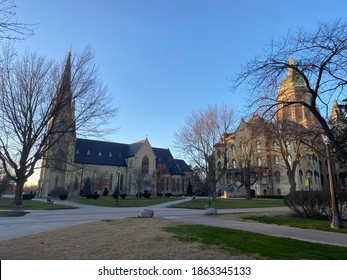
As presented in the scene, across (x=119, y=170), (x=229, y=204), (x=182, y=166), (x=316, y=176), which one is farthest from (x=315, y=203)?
(x=182, y=166)

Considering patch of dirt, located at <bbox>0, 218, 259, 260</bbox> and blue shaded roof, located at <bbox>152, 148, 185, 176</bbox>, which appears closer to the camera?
patch of dirt, located at <bbox>0, 218, 259, 260</bbox>

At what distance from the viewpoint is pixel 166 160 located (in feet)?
285

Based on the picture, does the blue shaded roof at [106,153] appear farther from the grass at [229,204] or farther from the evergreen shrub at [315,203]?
the evergreen shrub at [315,203]

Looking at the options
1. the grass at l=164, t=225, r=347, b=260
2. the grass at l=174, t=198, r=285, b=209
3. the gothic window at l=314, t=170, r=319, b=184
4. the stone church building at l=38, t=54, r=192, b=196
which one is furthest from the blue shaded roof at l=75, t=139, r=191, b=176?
the grass at l=164, t=225, r=347, b=260

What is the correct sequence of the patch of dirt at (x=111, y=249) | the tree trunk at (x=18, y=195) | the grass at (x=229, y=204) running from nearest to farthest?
the patch of dirt at (x=111, y=249), the tree trunk at (x=18, y=195), the grass at (x=229, y=204)

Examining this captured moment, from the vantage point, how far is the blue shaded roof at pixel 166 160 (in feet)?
273

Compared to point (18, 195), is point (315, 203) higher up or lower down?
higher up

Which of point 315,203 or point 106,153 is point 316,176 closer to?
point 315,203

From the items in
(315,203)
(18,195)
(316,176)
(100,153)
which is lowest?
(18,195)

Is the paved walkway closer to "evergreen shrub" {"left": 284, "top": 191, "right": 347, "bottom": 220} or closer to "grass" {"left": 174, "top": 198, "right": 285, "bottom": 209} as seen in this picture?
"evergreen shrub" {"left": 284, "top": 191, "right": 347, "bottom": 220}

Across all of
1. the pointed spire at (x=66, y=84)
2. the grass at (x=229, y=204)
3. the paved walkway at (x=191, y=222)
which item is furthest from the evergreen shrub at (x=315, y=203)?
the pointed spire at (x=66, y=84)

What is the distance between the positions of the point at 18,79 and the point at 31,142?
6.16m

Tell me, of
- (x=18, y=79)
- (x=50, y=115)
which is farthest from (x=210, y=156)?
(x=18, y=79)

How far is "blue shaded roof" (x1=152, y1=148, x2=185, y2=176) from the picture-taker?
8325 cm
